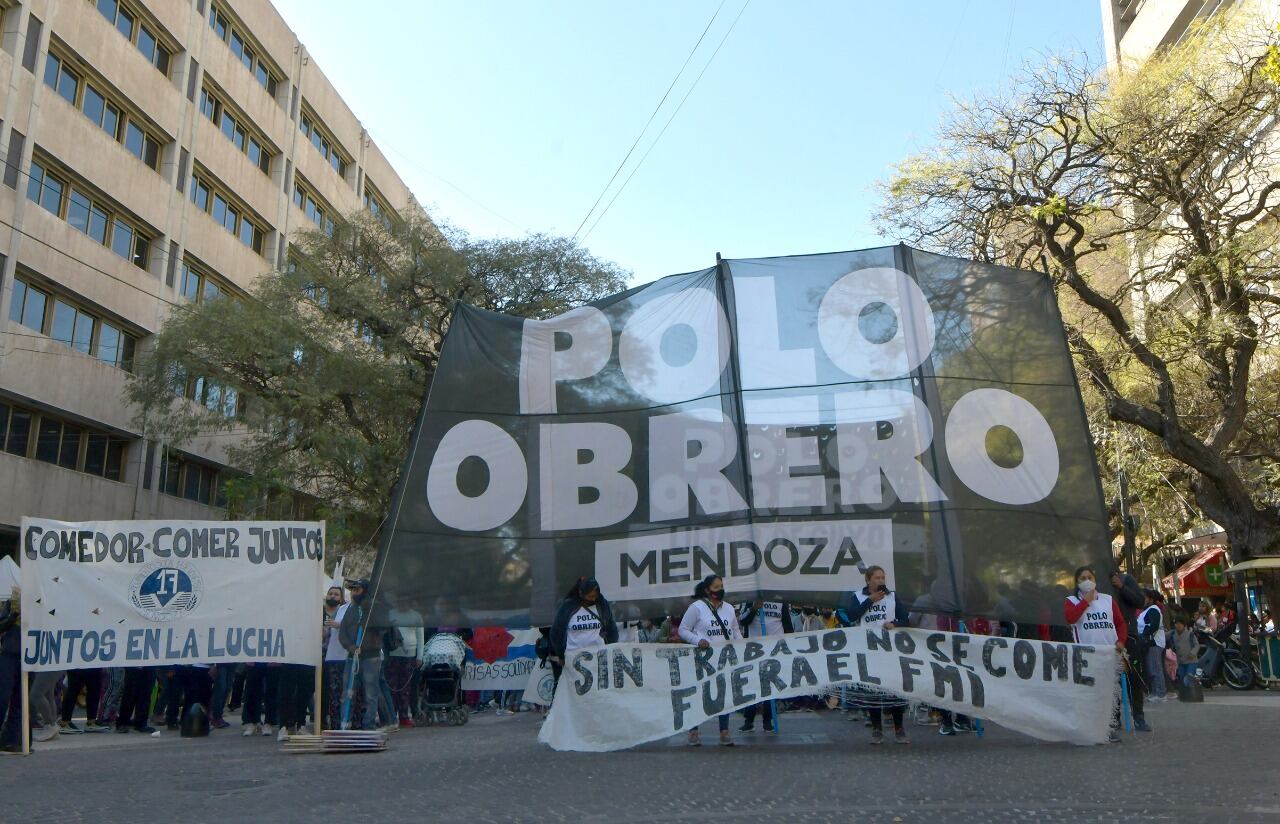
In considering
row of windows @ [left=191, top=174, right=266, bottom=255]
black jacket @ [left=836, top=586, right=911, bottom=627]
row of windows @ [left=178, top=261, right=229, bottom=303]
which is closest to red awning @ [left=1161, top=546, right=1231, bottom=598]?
black jacket @ [left=836, top=586, right=911, bottom=627]

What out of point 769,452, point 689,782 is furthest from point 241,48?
point 689,782

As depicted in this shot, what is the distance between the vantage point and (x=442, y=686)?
1470 centimetres

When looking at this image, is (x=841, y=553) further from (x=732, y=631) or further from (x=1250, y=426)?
(x=1250, y=426)

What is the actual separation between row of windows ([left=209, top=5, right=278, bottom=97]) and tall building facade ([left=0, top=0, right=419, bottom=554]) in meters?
0.09

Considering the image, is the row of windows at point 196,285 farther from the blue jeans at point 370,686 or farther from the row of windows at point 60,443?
the blue jeans at point 370,686

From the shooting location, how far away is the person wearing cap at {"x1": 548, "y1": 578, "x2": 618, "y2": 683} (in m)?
9.25

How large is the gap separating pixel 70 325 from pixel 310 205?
14977 mm

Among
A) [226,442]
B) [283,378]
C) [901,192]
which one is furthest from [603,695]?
[226,442]

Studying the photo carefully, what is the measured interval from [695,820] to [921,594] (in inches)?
140

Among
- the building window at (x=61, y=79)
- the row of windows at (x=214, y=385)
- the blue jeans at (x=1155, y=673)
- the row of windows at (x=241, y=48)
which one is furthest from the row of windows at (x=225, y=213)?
the blue jeans at (x=1155, y=673)

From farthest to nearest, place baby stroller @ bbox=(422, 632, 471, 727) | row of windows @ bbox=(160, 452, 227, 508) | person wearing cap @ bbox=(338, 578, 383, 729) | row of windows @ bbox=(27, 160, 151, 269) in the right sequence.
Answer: row of windows @ bbox=(160, 452, 227, 508), row of windows @ bbox=(27, 160, 151, 269), baby stroller @ bbox=(422, 632, 471, 727), person wearing cap @ bbox=(338, 578, 383, 729)

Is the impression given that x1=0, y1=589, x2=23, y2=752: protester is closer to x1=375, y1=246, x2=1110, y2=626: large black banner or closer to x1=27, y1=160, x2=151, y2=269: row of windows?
x1=375, y1=246, x2=1110, y2=626: large black banner

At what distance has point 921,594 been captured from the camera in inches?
346

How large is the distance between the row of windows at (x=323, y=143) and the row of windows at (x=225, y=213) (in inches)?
203
